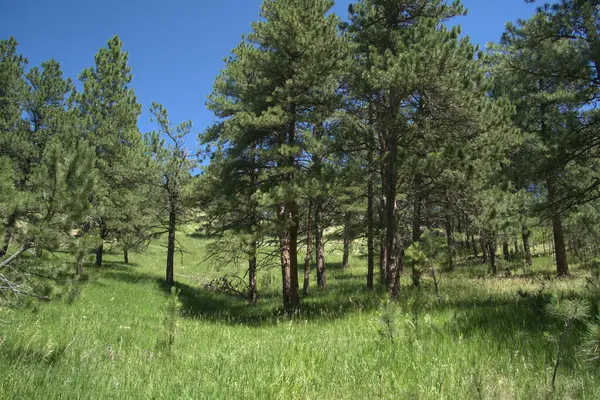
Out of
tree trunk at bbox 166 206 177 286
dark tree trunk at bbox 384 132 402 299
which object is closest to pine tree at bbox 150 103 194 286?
tree trunk at bbox 166 206 177 286

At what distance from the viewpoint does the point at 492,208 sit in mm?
9094

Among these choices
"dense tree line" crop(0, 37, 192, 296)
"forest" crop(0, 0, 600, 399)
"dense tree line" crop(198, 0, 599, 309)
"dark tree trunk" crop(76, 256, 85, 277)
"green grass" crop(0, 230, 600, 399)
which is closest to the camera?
"green grass" crop(0, 230, 600, 399)

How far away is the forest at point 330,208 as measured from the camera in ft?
11.0

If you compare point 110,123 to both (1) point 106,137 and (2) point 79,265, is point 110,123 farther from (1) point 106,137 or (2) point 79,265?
(2) point 79,265

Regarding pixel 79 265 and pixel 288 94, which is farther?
pixel 288 94

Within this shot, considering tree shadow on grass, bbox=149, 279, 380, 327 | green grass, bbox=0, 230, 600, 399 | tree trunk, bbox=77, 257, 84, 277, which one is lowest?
tree shadow on grass, bbox=149, 279, 380, 327

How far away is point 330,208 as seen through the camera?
15.7 metres

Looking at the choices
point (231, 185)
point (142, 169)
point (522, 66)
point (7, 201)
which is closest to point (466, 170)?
point (522, 66)

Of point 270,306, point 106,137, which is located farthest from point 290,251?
point 106,137

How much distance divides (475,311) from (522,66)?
4.93 metres

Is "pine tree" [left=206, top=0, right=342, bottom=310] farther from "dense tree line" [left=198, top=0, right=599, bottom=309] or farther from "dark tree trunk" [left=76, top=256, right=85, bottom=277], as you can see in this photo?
"dark tree trunk" [left=76, top=256, right=85, bottom=277]

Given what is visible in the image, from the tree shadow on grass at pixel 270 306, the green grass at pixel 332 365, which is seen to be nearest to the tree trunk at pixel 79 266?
the green grass at pixel 332 365

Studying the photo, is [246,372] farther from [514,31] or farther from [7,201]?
[514,31]

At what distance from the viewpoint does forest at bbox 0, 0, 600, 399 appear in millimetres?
3357
